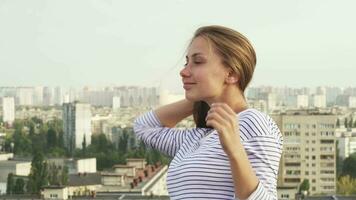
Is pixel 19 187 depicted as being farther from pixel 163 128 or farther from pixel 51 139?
pixel 163 128

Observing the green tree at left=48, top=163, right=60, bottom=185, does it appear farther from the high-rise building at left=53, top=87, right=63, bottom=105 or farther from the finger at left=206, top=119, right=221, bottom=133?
the high-rise building at left=53, top=87, right=63, bottom=105

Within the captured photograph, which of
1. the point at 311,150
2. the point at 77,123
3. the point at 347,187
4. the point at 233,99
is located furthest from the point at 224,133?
the point at 77,123

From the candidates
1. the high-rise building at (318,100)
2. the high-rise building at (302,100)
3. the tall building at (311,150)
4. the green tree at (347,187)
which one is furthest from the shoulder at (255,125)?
the high-rise building at (302,100)

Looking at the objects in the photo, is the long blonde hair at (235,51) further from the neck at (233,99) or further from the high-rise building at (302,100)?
the high-rise building at (302,100)

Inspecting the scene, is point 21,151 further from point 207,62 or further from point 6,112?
point 207,62

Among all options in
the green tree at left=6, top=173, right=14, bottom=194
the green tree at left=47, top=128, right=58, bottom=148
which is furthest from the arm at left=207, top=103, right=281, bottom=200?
the green tree at left=47, top=128, right=58, bottom=148

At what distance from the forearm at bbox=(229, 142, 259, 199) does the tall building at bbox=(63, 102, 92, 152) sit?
83.7 feet

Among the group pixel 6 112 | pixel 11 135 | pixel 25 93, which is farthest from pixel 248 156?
pixel 25 93

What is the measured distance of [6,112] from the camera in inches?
1364

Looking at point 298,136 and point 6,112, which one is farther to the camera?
point 6,112

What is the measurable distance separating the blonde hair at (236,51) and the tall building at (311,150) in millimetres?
16132

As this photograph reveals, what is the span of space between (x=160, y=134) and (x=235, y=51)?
19cm

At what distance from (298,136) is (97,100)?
27.5m

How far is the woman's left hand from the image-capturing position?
0.62m
